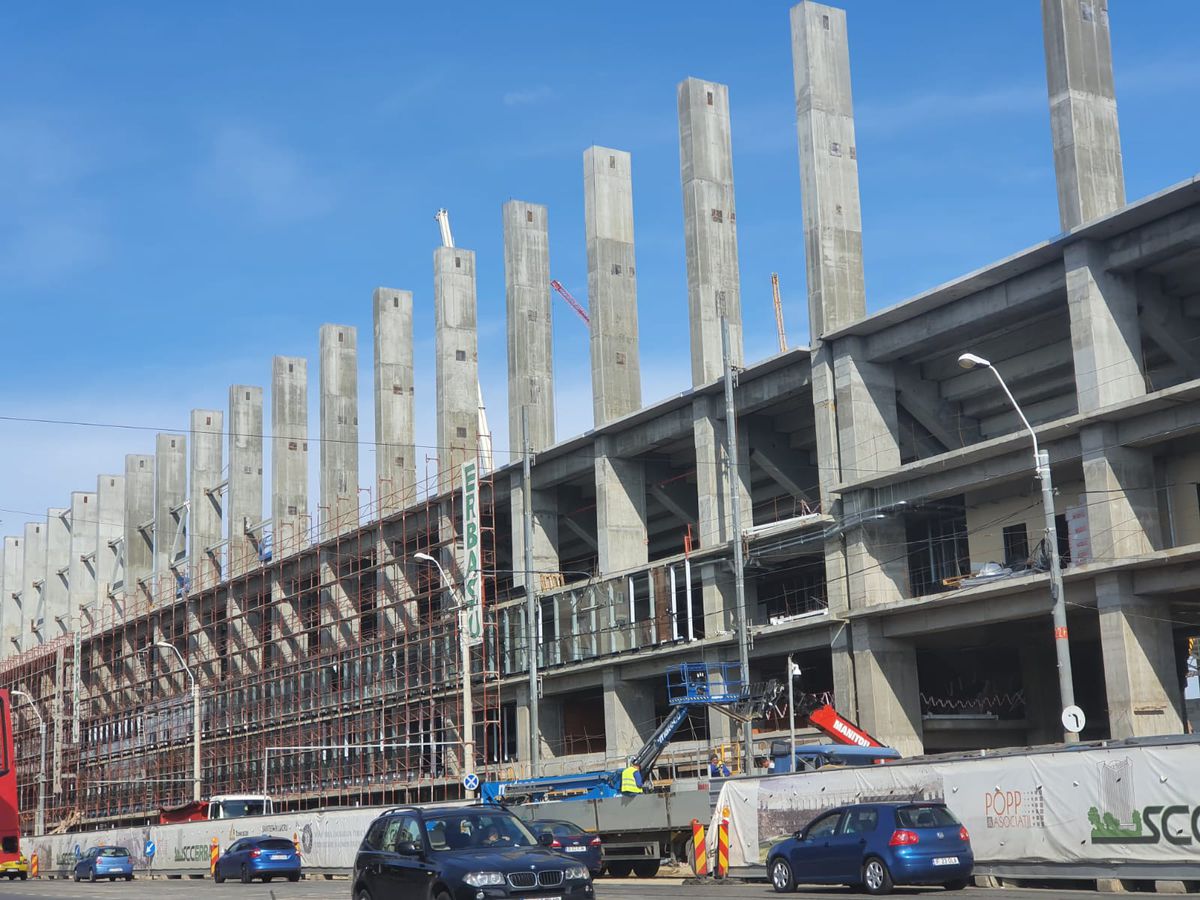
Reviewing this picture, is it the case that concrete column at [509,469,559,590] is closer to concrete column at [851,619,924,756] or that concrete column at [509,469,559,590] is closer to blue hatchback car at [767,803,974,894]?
concrete column at [851,619,924,756]

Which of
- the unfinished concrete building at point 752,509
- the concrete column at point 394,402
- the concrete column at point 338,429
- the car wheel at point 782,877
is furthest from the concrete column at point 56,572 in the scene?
the car wheel at point 782,877

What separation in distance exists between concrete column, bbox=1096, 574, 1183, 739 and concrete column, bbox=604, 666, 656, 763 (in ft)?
68.4

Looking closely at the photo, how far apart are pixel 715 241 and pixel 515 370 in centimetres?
1123

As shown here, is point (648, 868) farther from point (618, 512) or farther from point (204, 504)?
point (204, 504)

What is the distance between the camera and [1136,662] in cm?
3734

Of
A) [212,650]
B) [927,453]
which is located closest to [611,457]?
[927,453]

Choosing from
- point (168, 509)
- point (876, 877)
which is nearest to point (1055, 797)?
point (876, 877)

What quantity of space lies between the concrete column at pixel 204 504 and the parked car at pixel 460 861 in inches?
2561

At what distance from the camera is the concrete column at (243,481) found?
251 feet

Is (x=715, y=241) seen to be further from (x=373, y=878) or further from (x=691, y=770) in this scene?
(x=373, y=878)

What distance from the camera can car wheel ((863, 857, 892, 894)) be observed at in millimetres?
21812

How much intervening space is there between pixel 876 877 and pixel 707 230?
104 ft

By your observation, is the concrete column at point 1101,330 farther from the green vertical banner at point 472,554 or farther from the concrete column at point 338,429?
the concrete column at point 338,429

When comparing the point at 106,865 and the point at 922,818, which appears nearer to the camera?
the point at 922,818
